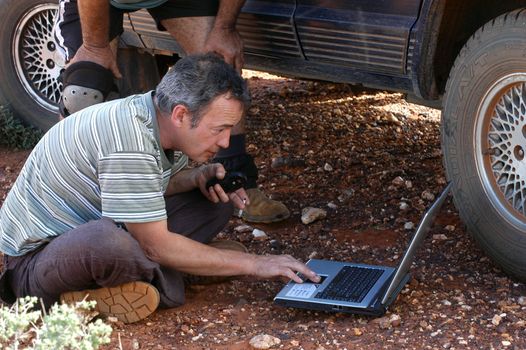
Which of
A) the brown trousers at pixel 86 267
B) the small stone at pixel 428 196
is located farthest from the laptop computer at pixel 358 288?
the small stone at pixel 428 196

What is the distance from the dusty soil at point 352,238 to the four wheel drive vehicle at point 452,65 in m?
0.32

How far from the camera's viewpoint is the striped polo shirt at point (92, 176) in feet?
12.2

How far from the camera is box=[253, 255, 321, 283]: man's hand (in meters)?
3.95

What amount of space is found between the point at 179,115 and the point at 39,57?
3.06 meters

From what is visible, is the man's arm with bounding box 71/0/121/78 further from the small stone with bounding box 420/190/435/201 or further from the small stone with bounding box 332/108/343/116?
the small stone with bounding box 332/108/343/116

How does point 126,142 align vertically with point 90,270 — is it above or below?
above

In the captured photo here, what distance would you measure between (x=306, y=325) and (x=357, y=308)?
8.3 inches

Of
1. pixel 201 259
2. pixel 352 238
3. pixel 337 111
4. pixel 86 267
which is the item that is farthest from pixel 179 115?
pixel 337 111

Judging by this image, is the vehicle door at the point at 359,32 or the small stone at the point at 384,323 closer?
the small stone at the point at 384,323

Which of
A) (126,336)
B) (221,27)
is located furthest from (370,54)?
(126,336)

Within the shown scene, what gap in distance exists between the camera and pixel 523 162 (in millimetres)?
4035

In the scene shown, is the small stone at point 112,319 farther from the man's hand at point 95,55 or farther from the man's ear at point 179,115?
the man's hand at point 95,55

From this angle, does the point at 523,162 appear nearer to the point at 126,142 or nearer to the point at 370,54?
the point at 370,54

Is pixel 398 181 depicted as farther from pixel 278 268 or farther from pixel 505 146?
pixel 278 268
